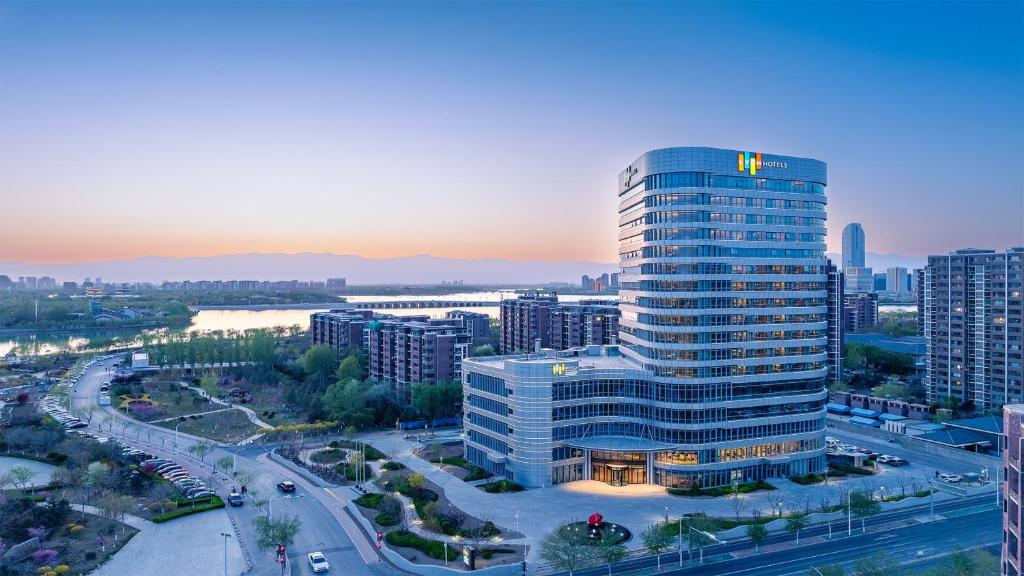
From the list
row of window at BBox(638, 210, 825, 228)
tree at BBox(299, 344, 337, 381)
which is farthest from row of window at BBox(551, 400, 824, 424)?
tree at BBox(299, 344, 337, 381)

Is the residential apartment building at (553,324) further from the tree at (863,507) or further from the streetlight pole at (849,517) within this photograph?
the tree at (863,507)

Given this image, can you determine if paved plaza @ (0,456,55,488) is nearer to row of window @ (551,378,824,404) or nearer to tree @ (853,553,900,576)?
row of window @ (551,378,824,404)

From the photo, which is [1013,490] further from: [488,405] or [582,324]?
[582,324]

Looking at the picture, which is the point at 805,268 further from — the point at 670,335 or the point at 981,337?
the point at 981,337

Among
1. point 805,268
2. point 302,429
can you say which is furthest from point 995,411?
point 302,429

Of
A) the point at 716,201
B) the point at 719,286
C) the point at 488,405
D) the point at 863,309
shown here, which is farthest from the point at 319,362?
the point at 863,309
